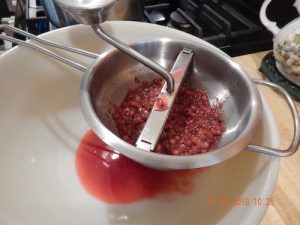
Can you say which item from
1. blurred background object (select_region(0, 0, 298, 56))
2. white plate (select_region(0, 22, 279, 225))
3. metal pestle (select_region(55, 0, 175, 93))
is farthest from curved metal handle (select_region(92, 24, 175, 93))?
blurred background object (select_region(0, 0, 298, 56))

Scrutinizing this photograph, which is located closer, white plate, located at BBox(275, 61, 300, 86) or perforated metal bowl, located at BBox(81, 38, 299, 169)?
perforated metal bowl, located at BBox(81, 38, 299, 169)

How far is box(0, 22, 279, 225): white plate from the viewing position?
1.73ft

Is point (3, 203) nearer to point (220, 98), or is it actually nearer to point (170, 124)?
point (170, 124)

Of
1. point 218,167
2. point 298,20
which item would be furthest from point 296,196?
point 298,20

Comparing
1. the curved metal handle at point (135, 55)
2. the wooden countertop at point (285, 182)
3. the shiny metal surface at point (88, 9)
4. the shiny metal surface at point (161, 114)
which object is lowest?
the wooden countertop at point (285, 182)

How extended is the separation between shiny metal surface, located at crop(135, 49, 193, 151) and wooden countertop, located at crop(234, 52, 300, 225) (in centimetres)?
25

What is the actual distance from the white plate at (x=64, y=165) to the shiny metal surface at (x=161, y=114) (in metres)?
0.14

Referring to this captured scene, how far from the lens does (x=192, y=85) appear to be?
2.17 feet

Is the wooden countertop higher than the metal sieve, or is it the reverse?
the metal sieve

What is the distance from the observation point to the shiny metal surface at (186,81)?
46cm

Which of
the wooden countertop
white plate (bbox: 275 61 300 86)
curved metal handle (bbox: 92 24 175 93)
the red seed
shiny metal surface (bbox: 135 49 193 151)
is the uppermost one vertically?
curved metal handle (bbox: 92 24 175 93)

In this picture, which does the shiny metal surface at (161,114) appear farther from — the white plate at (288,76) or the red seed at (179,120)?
the white plate at (288,76)
